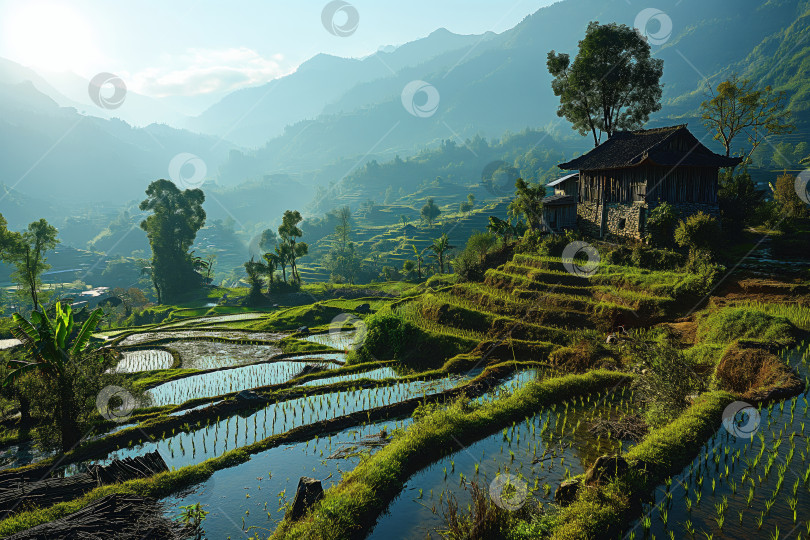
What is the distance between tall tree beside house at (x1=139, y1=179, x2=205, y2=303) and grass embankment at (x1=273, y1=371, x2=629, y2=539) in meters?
68.9

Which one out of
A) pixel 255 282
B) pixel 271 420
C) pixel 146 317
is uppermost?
pixel 255 282

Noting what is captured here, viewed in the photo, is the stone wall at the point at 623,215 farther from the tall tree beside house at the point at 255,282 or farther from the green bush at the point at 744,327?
the tall tree beside house at the point at 255,282

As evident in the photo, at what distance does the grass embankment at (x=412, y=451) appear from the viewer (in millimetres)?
9469

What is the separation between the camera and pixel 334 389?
67.4 ft

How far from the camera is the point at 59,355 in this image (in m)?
14.8

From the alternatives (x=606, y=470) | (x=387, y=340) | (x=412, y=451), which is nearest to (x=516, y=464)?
(x=606, y=470)

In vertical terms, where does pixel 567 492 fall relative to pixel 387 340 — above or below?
below

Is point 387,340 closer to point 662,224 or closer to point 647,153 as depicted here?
point 662,224

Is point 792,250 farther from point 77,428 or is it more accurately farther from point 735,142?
point 735,142

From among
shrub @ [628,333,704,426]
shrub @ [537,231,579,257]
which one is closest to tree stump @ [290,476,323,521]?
shrub @ [628,333,704,426]

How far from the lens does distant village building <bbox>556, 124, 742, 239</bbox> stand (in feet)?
99.6
